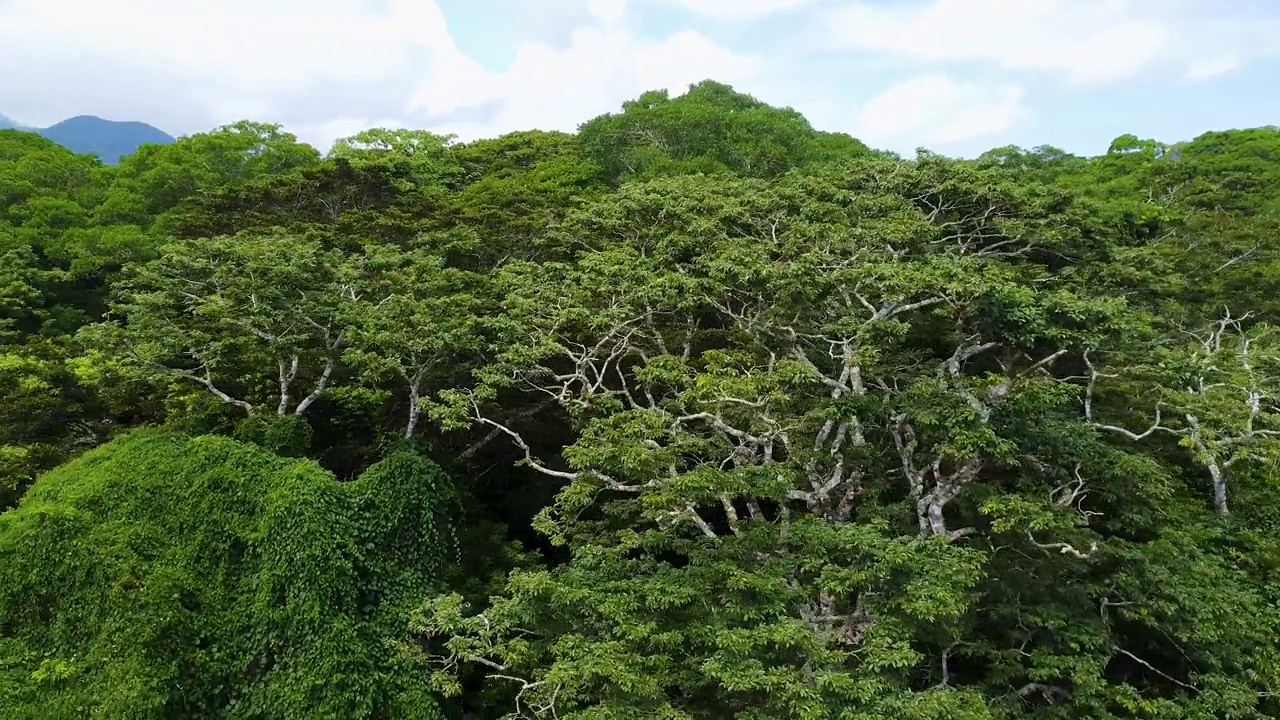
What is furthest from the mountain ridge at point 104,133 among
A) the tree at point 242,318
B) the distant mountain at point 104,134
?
the tree at point 242,318

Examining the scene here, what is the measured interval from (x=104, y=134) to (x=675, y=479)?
12768 centimetres

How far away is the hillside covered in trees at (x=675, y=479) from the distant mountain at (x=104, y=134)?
100025 millimetres

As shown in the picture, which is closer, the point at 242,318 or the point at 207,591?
the point at 207,591

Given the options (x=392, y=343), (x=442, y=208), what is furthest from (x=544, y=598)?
(x=442, y=208)

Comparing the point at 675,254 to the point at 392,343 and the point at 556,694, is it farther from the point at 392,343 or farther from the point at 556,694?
the point at 556,694

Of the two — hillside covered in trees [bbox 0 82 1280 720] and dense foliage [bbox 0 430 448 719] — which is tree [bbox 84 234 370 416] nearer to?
hillside covered in trees [bbox 0 82 1280 720]

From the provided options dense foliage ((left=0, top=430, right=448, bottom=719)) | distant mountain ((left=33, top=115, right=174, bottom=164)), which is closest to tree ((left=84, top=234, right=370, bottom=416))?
dense foliage ((left=0, top=430, right=448, bottom=719))

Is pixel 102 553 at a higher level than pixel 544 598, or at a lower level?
higher

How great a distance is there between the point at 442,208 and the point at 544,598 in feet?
45.9

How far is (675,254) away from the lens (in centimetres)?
1424

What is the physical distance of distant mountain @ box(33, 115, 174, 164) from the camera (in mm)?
92387

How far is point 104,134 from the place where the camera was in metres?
101

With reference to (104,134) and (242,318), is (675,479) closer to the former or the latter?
(242,318)

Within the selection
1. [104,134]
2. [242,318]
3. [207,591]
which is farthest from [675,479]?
[104,134]
